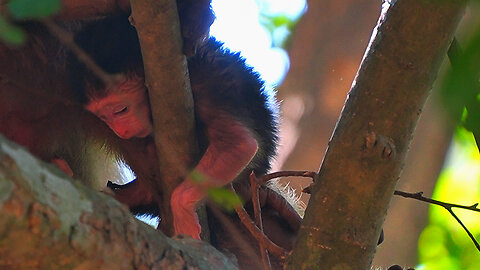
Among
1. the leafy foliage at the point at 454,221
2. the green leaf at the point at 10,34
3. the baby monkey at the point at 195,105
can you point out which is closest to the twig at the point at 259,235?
the baby monkey at the point at 195,105

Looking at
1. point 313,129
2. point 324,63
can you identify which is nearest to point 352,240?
point 313,129

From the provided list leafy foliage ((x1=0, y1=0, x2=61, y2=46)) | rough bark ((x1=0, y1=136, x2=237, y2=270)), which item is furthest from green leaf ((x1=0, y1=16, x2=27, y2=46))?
rough bark ((x1=0, y1=136, x2=237, y2=270))

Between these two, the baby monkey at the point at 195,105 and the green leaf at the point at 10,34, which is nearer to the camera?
the green leaf at the point at 10,34

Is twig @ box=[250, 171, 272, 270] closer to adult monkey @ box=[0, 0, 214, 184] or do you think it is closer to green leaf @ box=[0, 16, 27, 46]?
adult monkey @ box=[0, 0, 214, 184]

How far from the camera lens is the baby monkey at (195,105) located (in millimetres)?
2037

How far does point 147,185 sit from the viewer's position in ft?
7.61

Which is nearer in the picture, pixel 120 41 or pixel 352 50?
pixel 120 41

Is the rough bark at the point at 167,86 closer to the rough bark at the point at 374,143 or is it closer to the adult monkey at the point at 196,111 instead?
the adult monkey at the point at 196,111

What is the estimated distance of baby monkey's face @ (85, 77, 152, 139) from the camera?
83.5 inches

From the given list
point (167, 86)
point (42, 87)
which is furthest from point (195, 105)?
point (42, 87)

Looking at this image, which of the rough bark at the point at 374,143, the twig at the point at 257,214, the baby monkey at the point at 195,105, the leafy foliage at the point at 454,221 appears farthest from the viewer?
the leafy foliage at the point at 454,221

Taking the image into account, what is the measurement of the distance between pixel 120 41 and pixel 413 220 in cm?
318

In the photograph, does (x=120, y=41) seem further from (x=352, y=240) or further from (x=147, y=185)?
(x=352, y=240)

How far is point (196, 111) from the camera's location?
2.17m
